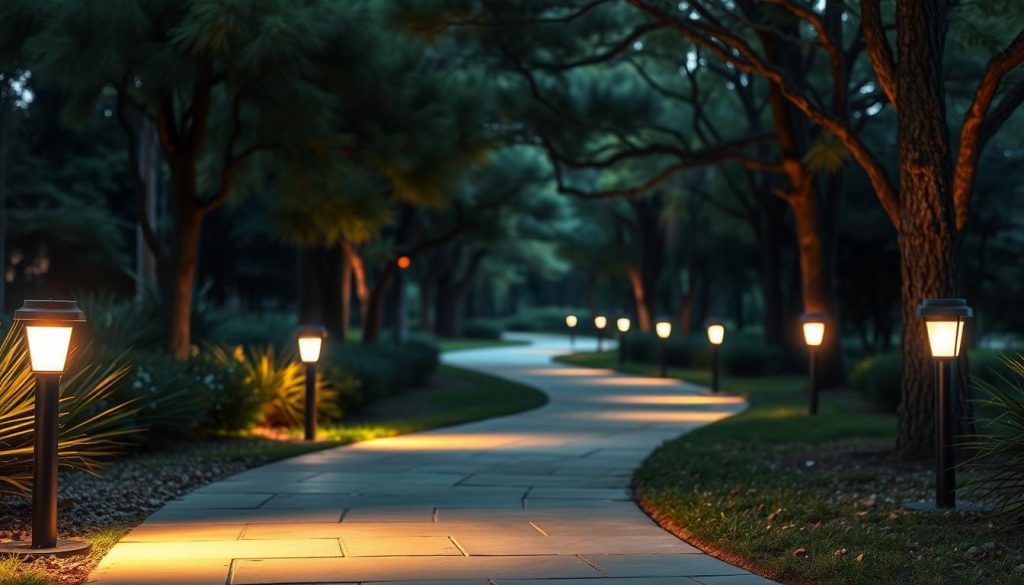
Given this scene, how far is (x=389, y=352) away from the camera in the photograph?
2670 cm

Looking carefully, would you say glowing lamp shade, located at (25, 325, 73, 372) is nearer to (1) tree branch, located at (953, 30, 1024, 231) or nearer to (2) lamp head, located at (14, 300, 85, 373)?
(2) lamp head, located at (14, 300, 85, 373)

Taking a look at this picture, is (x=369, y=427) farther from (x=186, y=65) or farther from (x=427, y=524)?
(x=427, y=524)

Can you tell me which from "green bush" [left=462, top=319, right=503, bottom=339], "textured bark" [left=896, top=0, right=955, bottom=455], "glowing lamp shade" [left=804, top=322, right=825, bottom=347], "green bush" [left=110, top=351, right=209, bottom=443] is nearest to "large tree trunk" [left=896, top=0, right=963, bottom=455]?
"textured bark" [left=896, top=0, right=955, bottom=455]

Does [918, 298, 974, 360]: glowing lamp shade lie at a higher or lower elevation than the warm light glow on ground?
higher

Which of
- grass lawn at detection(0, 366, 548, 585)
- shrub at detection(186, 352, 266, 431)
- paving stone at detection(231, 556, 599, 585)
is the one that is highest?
shrub at detection(186, 352, 266, 431)

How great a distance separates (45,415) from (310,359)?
7777 millimetres

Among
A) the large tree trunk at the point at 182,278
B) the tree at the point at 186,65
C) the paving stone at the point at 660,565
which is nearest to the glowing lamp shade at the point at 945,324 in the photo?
the paving stone at the point at 660,565

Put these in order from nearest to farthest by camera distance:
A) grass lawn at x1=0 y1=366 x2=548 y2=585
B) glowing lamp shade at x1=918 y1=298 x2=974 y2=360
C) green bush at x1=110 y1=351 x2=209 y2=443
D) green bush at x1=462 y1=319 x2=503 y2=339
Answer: grass lawn at x1=0 y1=366 x2=548 y2=585 < glowing lamp shade at x1=918 y1=298 x2=974 y2=360 < green bush at x1=110 y1=351 x2=209 y2=443 < green bush at x1=462 y1=319 x2=503 y2=339

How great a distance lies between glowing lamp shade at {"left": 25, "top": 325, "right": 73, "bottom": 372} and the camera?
790cm

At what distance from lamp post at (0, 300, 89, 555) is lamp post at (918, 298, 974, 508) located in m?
6.13

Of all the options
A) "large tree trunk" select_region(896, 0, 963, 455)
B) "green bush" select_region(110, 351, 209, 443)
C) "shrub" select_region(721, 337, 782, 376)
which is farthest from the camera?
"shrub" select_region(721, 337, 782, 376)

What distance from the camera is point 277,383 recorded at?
17.7m

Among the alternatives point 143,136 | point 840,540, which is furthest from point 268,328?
point 840,540

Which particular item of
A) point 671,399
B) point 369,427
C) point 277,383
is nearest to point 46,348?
point 277,383
